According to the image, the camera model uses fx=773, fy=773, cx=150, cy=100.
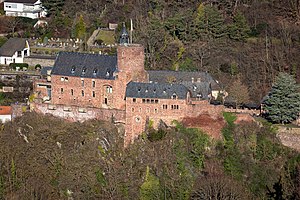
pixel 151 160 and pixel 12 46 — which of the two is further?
pixel 12 46

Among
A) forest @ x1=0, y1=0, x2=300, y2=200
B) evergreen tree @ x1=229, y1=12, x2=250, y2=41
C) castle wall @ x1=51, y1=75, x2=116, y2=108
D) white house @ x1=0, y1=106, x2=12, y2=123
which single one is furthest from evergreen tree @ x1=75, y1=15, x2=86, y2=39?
castle wall @ x1=51, y1=75, x2=116, y2=108

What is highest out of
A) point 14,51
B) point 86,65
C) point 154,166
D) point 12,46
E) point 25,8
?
point 25,8

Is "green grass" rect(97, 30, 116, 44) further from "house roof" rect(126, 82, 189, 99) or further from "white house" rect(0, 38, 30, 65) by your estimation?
"house roof" rect(126, 82, 189, 99)

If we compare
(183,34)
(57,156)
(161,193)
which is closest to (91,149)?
(57,156)

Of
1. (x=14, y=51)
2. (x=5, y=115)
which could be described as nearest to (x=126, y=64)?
(x=5, y=115)

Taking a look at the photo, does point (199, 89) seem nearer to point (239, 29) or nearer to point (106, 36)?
point (239, 29)

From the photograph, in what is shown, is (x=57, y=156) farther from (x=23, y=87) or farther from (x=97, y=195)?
(x=23, y=87)

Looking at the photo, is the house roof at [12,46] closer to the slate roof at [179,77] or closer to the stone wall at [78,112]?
the stone wall at [78,112]
